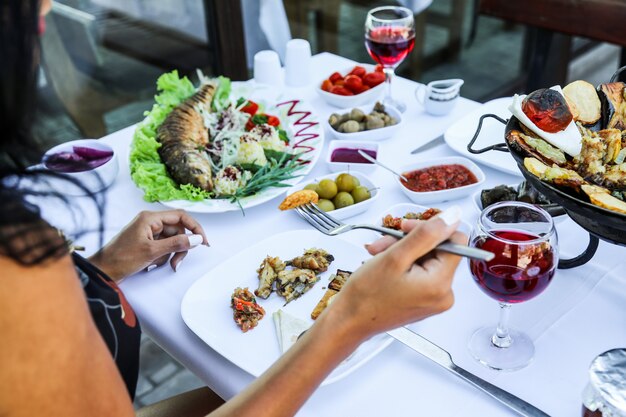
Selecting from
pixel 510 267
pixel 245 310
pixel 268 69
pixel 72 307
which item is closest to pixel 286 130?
pixel 268 69

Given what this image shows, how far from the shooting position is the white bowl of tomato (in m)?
2.15

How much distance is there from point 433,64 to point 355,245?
3.74m

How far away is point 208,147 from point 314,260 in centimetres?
75

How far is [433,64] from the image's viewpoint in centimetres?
483

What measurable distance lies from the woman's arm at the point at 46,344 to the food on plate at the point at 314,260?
23.6 inches

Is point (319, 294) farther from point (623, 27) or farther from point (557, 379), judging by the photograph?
point (623, 27)

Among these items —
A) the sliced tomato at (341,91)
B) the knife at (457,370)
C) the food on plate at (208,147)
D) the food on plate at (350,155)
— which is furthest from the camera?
the sliced tomato at (341,91)

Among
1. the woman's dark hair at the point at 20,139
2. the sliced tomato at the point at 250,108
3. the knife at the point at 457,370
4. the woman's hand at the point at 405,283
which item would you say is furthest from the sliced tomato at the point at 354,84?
the woman's dark hair at the point at 20,139

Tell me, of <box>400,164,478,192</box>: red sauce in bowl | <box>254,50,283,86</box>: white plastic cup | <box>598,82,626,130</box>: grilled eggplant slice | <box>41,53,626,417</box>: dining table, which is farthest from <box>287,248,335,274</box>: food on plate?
<box>254,50,283,86</box>: white plastic cup

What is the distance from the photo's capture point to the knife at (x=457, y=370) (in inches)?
40.6

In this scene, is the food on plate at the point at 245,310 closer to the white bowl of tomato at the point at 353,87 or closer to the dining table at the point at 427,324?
the dining table at the point at 427,324

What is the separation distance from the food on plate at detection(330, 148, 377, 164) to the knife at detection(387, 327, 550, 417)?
74cm

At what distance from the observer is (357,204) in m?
1.57

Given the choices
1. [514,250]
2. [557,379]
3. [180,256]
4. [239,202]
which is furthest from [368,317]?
[239,202]
